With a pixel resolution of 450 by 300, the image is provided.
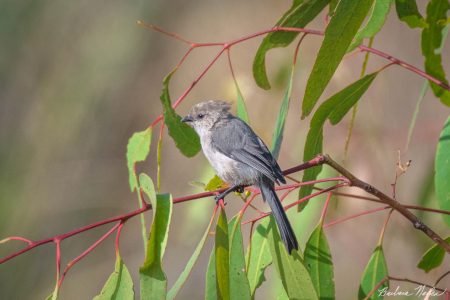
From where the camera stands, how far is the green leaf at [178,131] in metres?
2.51

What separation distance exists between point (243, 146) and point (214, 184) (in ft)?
1.04

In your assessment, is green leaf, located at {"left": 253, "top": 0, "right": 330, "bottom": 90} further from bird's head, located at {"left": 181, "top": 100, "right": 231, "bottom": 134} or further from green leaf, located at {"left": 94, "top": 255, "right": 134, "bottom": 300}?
green leaf, located at {"left": 94, "top": 255, "right": 134, "bottom": 300}

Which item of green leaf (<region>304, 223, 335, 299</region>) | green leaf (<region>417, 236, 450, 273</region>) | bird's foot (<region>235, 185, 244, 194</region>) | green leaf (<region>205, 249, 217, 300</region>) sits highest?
bird's foot (<region>235, 185, 244, 194</region>)

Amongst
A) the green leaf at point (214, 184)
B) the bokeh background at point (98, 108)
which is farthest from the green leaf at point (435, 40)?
the bokeh background at point (98, 108)

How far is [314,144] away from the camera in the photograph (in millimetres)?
2389

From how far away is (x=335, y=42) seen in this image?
6.36 feet

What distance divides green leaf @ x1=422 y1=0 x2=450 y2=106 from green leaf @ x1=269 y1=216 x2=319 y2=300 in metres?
0.88

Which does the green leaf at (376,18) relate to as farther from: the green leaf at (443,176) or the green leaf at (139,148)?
the green leaf at (139,148)

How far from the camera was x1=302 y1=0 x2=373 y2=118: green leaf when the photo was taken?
1.93 meters

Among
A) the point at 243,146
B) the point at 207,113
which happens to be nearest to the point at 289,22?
the point at 243,146

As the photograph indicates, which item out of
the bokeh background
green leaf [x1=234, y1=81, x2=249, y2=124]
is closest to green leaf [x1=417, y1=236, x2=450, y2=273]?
green leaf [x1=234, y1=81, x2=249, y2=124]

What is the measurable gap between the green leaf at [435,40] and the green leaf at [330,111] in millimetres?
321

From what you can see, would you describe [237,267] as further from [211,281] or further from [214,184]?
[214,184]

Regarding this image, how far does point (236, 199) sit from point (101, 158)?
146 centimetres
